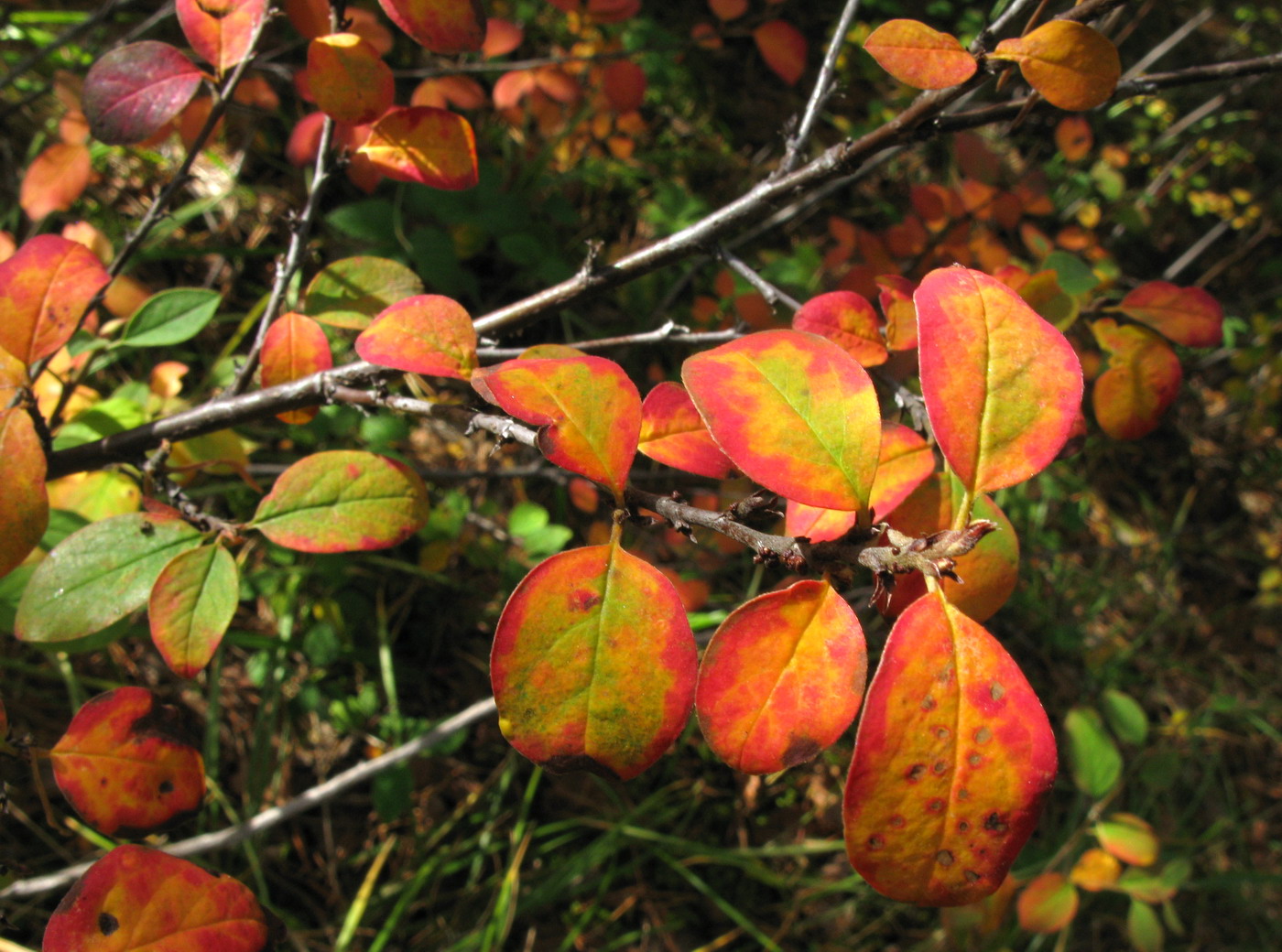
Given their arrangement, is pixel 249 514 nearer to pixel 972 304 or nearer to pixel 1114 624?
pixel 972 304

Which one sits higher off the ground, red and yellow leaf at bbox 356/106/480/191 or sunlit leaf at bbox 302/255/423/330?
red and yellow leaf at bbox 356/106/480/191

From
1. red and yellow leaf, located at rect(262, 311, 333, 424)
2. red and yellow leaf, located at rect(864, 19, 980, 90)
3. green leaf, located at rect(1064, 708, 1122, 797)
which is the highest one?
red and yellow leaf, located at rect(864, 19, 980, 90)

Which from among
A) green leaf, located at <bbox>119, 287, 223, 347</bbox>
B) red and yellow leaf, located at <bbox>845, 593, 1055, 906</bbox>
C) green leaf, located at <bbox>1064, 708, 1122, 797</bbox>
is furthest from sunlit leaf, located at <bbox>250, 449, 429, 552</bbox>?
green leaf, located at <bbox>1064, 708, 1122, 797</bbox>

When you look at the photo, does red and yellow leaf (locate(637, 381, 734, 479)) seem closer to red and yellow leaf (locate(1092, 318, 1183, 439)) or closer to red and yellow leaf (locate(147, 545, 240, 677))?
red and yellow leaf (locate(147, 545, 240, 677))

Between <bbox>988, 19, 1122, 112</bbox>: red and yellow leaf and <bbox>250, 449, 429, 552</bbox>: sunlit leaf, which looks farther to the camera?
<bbox>250, 449, 429, 552</bbox>: sunlit leaf

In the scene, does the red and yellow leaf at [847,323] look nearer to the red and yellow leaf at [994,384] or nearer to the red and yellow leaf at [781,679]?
the red and yellow leaf at [994,384]

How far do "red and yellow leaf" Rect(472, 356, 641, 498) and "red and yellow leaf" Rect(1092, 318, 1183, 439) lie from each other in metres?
0.70

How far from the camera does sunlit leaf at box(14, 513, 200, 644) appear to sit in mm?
742

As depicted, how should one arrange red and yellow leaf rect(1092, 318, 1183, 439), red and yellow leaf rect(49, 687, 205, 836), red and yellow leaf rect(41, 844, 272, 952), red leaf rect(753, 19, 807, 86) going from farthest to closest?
red leaf rect(753, 19, 807, 86), red and yellow leaf rect(1092, 318, 1183, 439), red and yellow leaf rect(49, 687, 205, 836), red and yellow leaf rect(41, 844, 272, 952)

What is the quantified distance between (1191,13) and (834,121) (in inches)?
60.8

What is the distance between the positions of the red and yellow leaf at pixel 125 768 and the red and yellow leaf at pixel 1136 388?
1.16 m

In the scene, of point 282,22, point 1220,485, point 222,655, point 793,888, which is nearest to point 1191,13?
point 1220,485

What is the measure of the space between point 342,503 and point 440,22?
51cm

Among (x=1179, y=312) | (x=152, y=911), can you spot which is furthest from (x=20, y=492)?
(x=1179, y=312)
